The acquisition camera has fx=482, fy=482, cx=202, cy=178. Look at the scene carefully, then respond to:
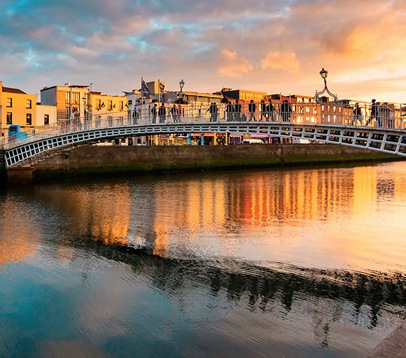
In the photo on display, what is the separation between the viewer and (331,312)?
23.7 feet

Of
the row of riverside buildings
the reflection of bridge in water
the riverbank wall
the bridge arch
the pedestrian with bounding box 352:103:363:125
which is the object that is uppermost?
the row of riverside buildings

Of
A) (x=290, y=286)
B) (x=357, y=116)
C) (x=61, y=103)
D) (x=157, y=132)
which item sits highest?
(x=61, y=103)

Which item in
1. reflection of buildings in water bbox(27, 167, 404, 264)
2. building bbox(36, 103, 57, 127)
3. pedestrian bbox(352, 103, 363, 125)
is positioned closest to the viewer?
reflection of buildings in water bbox(27, 167, 404, 264)

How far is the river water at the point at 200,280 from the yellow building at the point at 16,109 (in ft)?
80.2

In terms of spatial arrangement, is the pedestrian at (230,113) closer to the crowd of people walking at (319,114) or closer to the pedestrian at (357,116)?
the crowd of people walking at (319,114)

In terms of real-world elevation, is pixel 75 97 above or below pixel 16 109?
above

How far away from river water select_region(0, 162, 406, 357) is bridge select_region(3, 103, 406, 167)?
8.73 feet

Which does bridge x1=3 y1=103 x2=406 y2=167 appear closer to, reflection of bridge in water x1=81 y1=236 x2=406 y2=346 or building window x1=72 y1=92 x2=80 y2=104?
reflection of bridge in water x1=81 y1=236 x2=406 y2=346

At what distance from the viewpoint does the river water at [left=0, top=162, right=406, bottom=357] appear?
6.36 metres

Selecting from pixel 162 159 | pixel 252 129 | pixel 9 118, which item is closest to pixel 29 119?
pixel 9 118

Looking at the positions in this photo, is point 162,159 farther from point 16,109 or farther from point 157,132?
point 16,109

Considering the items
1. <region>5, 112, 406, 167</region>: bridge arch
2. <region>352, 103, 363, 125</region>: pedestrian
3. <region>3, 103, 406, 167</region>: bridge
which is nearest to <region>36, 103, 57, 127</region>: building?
<region>3, 103, 406, 167</region>: bridge

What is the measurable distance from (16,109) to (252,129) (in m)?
29.1

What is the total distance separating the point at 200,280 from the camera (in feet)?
28.9
